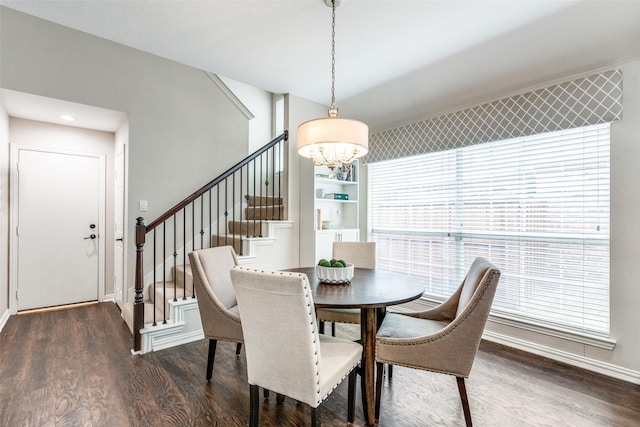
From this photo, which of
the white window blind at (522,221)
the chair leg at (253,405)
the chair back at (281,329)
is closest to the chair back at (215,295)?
the chair leg at (253,405)

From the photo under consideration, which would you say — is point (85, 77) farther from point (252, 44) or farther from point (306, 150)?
point (306, 150)

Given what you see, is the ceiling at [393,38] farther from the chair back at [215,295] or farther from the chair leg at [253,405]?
the chair leg at [253,405]

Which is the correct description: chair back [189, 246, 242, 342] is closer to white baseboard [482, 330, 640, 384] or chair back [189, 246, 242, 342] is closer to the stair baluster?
the stair baluster

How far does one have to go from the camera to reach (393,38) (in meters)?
2.59

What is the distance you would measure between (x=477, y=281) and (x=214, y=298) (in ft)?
5.46

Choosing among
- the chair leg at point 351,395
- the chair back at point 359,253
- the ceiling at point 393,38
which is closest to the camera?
the chair leg at point 351,395

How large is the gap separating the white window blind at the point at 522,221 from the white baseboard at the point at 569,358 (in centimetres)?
20

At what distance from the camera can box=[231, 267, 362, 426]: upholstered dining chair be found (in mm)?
1398

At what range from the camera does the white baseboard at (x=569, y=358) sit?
232 centimetres

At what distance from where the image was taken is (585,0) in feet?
6.55

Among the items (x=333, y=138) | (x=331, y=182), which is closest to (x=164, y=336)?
(x=333, y=138)

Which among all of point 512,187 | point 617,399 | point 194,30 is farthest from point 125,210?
point 617,399

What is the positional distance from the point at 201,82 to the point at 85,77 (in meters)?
1.16

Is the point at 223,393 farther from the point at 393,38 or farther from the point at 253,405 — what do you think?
the point at 393,38
